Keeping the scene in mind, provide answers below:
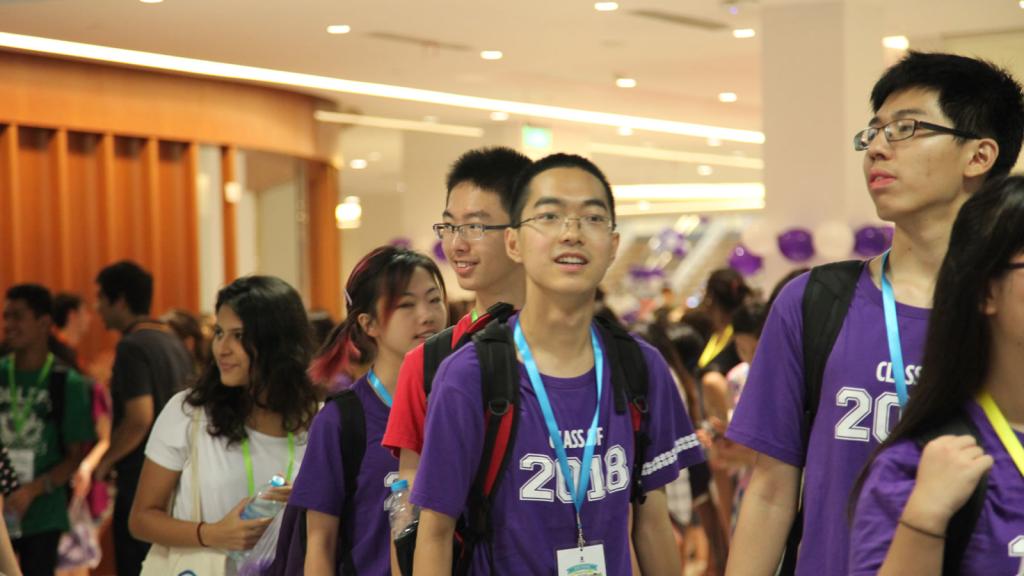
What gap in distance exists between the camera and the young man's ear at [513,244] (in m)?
2.55

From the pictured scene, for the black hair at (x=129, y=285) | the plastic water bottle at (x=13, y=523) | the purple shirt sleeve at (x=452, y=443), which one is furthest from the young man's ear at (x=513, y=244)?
the black hair at (x=129, y=285)

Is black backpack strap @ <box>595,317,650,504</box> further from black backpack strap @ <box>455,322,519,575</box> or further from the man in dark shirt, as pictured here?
the man in dark shirt

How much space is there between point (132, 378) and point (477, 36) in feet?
14.6

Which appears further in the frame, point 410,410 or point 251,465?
point 251,465

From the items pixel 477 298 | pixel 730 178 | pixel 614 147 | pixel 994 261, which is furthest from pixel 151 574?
pixel 730 178

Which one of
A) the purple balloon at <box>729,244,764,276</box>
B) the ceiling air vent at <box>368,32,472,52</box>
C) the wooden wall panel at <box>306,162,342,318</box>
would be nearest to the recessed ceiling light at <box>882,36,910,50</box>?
the purple balloon at <box>729,244,764,276</box>

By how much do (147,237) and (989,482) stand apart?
9.69m

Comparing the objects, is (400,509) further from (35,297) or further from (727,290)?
(35,297)

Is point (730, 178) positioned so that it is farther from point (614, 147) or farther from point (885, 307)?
point (885, 307)

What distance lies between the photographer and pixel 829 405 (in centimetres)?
226

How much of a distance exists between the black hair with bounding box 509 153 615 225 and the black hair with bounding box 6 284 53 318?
14.8 ft

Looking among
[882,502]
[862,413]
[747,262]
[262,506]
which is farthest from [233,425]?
[747,262]

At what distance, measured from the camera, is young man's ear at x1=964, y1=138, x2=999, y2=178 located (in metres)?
2.29

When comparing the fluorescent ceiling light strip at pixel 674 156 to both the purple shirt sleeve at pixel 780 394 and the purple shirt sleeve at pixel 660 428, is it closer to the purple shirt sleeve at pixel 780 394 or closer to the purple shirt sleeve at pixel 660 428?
the purple shirt sleeve at pixel 660 428
